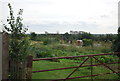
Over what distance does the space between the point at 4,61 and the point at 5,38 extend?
1.50 feet

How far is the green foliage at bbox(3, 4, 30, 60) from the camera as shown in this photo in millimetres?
3025

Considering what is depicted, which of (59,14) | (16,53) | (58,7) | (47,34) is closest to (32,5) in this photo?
(58,7)

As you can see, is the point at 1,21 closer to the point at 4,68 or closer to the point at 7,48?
the point at 7,48

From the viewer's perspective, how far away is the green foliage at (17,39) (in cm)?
303

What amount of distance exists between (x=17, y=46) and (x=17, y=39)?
0.16 meters

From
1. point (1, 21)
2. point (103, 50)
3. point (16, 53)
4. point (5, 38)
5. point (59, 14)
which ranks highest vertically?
point (59, 14)

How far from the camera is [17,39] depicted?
3162mm

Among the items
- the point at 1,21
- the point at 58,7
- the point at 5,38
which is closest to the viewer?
the point at 5,38

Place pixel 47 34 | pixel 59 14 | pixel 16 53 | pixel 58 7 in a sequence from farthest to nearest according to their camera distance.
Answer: pixel 47 34
pixel 59 14
pixel 58 7
pixel 16 53

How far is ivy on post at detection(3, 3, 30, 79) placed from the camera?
298 centimetres

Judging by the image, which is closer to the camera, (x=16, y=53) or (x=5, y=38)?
(x=5, y=38)

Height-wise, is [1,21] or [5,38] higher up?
[1,21]

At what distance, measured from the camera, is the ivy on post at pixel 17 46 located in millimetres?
2977

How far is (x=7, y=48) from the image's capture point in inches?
113
